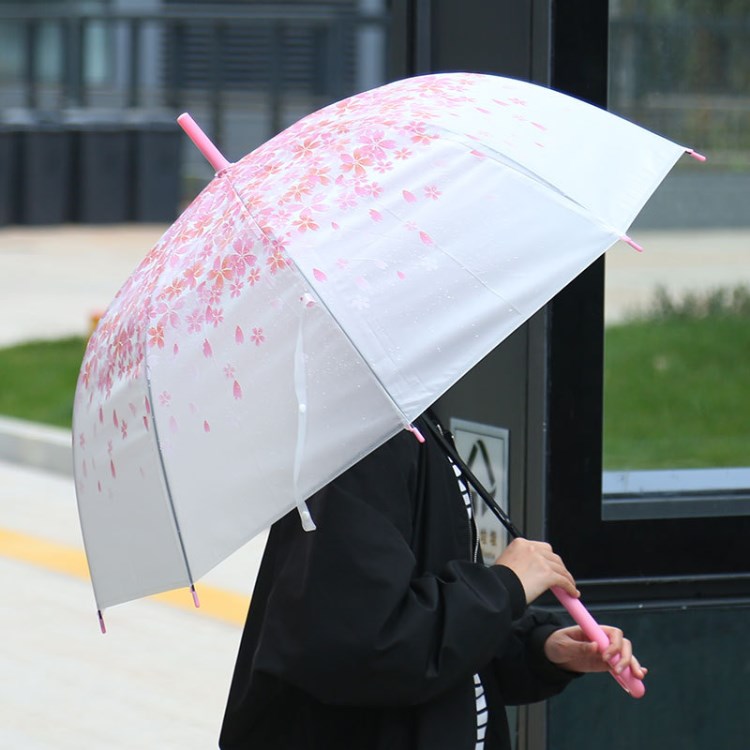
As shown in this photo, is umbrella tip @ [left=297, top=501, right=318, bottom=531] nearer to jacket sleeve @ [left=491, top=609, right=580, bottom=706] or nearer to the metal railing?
jacket sleeve @ [left=491, top=609, right=580, bottom=706]

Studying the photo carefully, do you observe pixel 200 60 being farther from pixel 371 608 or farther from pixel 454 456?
pixel 371 608

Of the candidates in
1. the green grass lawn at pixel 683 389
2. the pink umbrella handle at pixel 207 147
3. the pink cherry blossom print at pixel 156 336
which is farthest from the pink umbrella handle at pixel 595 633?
the green grass lawn at pixel 683 389

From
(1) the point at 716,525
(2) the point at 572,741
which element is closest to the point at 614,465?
(1) the point at 716,525

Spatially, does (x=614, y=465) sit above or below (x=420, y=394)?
below

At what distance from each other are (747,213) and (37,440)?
14.8 feet

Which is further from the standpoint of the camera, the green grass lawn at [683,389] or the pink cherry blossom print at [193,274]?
the green grass lawn at [683,389]

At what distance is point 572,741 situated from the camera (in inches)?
141

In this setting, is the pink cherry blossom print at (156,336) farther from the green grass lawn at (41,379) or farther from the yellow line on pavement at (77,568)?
the green grass lawn at (41,379)

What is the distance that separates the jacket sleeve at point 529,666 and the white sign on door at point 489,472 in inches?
36.7

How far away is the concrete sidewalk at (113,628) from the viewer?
488cm

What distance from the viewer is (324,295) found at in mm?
2146

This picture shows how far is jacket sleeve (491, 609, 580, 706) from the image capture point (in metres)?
2.54

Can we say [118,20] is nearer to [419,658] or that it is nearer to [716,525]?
[716,525]

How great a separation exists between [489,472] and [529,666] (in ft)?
3.62
